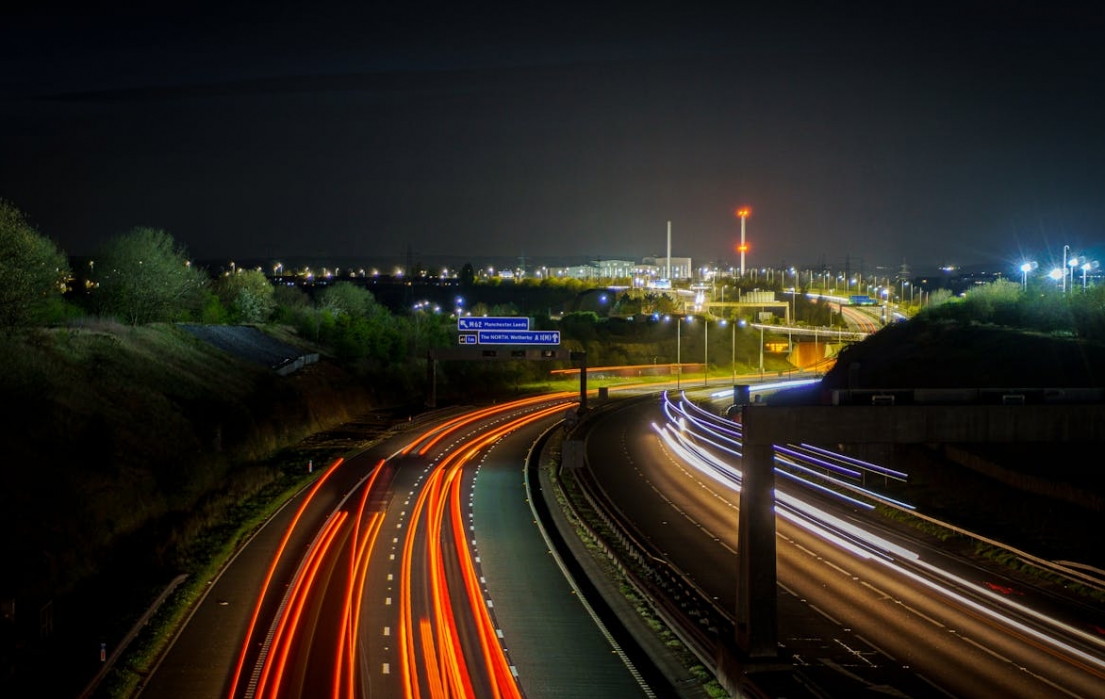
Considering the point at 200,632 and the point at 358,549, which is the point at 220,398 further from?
the point at 200,632

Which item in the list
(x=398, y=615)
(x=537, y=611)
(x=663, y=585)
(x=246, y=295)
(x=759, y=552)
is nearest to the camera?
(x=759, y=552)

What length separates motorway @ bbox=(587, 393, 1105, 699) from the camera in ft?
58.7

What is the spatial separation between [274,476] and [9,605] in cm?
2294

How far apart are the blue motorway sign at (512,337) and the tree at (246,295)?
41.0 metres

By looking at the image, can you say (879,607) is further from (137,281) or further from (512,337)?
(137,281)

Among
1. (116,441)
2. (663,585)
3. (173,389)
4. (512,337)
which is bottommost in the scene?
(663,585)

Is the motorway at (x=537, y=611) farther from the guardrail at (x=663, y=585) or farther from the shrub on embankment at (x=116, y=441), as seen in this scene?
the shrub on embankment at (x=116, y=441)

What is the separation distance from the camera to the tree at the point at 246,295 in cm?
9556

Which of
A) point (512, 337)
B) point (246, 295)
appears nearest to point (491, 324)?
point (512, 337)

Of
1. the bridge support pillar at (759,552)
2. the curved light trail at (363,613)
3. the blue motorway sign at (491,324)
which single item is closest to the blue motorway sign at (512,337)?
the blue motorway sign at (491,324)

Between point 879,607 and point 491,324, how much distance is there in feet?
123

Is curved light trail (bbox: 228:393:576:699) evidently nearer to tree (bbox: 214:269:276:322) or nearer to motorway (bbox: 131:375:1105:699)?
motorway (bbox: 131:375:1105:699)

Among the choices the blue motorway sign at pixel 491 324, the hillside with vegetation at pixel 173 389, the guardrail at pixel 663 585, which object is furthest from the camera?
the blue motorway sign at pixel 491 324

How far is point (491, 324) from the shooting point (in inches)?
2280
